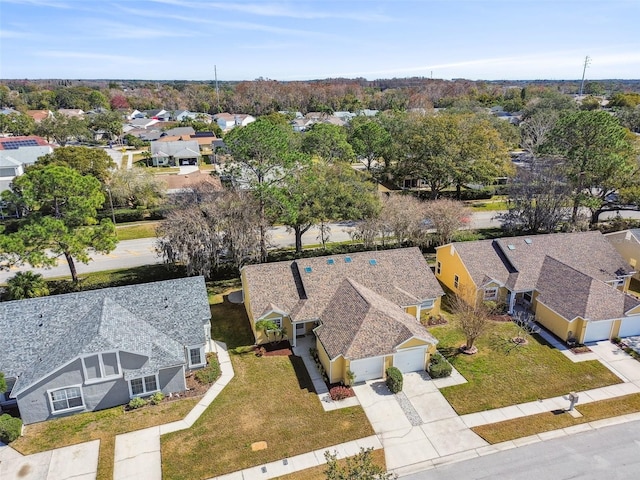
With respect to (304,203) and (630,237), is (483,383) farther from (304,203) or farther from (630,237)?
(630,237)

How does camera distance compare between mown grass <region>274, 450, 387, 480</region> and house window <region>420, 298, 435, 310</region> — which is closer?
mown grass <region>274, 450, 387, 480</region>

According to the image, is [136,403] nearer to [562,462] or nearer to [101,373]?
[101,373]

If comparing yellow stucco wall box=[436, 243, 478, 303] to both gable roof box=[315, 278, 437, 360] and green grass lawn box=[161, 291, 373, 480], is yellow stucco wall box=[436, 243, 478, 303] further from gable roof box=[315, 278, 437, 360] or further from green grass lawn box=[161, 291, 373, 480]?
green grass lawn box=[161, 291, 373, 480]

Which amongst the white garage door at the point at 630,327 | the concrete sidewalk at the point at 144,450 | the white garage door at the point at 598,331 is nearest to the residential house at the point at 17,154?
the concrete sidewalk at the point at 144,450

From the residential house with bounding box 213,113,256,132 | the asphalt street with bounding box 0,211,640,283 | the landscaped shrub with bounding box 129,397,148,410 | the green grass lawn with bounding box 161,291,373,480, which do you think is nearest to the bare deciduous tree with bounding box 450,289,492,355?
the green grass lawn with bounding box 161,291,373,480

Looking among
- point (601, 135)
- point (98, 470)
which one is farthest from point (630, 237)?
point (98, 470)

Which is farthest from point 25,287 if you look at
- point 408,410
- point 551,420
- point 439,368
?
point 551,420
